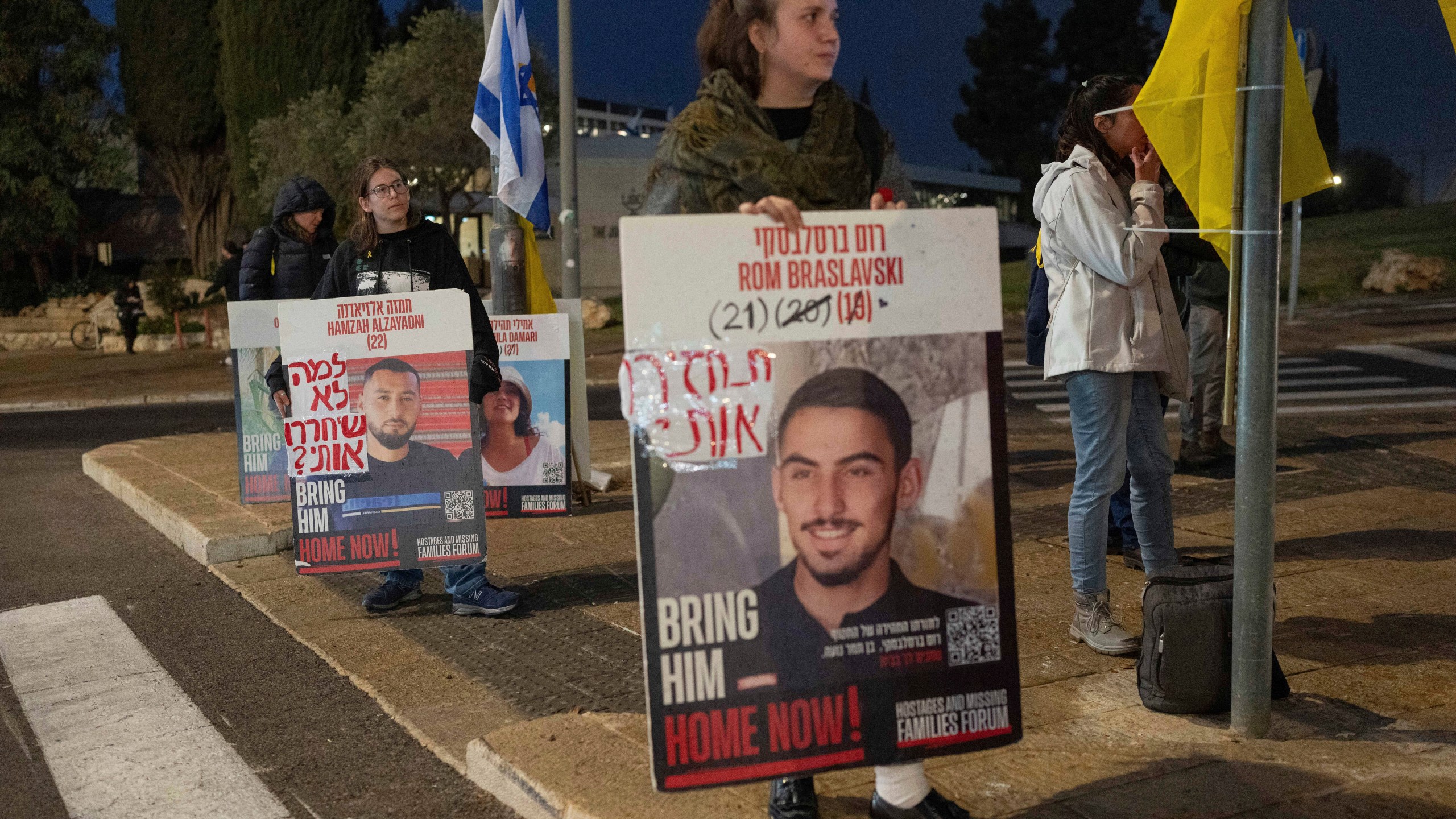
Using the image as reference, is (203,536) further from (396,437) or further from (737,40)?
(737,40)

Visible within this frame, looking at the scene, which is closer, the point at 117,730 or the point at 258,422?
the point at 117,730

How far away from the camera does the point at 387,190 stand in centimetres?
532

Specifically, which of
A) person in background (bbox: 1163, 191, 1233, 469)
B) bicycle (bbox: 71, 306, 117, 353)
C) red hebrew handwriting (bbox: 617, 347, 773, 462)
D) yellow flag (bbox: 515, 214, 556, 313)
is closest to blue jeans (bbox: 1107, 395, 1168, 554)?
person in background (bbox: 1163, 191, 1233, 469)

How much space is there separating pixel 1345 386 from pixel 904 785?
11.5m

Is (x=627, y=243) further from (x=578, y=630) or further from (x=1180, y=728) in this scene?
(x=578, y=630)

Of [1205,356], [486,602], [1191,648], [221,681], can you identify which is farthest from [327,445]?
[1205,356]

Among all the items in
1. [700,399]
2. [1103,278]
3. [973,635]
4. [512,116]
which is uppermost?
[512,116]

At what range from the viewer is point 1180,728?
3807 millimetres

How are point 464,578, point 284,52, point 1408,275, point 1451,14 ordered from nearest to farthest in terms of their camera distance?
point 1451,14 → point 464,578 → point 1408,275 → point 284,52

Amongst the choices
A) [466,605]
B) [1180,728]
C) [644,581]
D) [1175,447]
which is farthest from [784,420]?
[1175,447]

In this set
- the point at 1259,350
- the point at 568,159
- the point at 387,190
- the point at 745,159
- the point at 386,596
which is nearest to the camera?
the point at 745,159

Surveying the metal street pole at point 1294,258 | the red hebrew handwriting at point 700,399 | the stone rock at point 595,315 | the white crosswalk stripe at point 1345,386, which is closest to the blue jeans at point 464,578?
the red hebrew handwriting at point 700,399

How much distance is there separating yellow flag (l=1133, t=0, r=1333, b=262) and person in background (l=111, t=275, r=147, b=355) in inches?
966

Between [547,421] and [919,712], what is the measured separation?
4.31 meters
